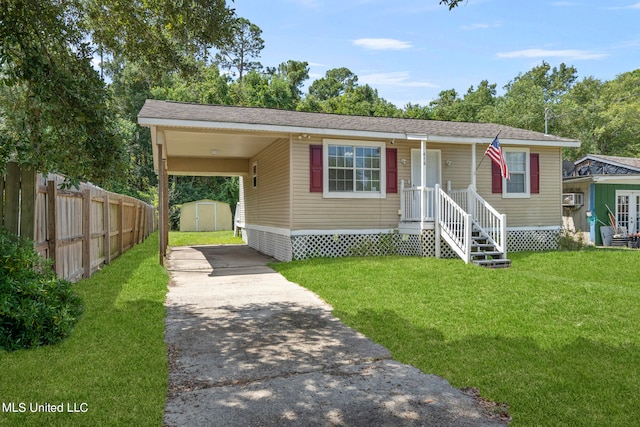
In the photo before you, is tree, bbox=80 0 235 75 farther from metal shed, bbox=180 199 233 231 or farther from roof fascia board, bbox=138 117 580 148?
metal shed, bbox=180 199 233 231

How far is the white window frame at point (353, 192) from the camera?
448 inches

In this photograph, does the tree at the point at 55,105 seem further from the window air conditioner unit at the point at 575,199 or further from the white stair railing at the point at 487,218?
the window air conditioner unit at the point at 575,199

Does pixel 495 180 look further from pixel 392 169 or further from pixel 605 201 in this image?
pixel 605 201

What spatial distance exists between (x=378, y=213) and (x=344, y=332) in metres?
7.11

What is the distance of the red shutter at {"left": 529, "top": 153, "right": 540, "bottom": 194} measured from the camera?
43.5ft

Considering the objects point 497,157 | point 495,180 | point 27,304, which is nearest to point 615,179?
point 495,180

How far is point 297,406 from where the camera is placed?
312cm

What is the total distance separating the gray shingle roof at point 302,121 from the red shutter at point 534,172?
60cm

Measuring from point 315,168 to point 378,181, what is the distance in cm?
187

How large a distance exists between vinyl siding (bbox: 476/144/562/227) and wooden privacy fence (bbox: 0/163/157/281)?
10.0 meters

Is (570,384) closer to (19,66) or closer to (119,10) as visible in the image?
(19,66)

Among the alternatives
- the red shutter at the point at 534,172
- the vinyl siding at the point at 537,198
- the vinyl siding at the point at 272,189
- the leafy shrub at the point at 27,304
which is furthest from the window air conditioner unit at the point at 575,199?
the leafy shrub at the point at 27,304

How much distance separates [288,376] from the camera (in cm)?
370

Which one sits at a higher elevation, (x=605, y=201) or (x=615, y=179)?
(x=615, y=179)
